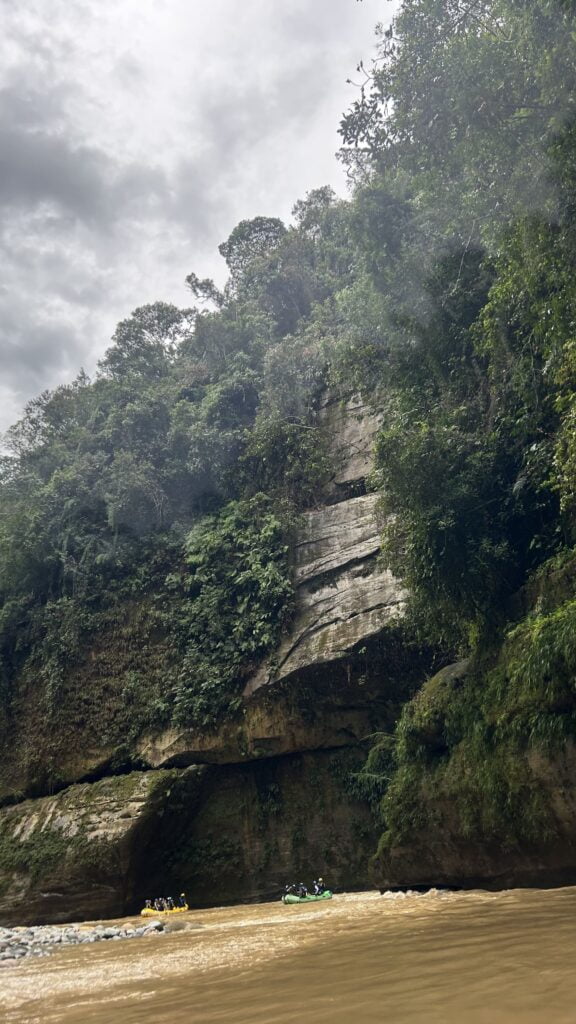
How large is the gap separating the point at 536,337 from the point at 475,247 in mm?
4499

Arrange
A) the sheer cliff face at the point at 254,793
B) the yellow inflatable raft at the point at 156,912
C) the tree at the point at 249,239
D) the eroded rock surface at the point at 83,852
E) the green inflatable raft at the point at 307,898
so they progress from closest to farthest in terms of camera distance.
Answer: the green inflatable raft at the point at 307,898
the yellow inflatable raft at the point at 156,912
the eroded rock surface at the point at 83,852
the sheer cliff face at the point at 254,793
the tree at the point at 249,239

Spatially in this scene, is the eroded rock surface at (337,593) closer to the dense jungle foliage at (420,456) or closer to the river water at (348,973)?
the dense jungle foliage at (420,456)

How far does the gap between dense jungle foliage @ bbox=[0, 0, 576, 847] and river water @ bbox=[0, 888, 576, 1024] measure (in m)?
2.43

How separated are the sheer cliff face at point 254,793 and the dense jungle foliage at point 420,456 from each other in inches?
37.0

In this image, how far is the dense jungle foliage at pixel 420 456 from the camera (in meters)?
9.56

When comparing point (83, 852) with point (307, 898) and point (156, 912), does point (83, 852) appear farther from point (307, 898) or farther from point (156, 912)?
point (307, 898)

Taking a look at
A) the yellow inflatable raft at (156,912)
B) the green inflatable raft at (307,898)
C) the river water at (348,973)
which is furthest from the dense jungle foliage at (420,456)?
the yellow inflatable raft at (156,912)

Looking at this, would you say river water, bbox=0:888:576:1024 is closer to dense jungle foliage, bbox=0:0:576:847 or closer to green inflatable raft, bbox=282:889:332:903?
dense jungle foliage, bbox=0:0:576:847

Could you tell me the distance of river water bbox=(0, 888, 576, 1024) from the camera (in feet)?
10.6

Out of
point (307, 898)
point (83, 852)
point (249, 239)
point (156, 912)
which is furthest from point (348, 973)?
point (249, 239)

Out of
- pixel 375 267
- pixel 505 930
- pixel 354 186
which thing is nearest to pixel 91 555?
pixel 375 267

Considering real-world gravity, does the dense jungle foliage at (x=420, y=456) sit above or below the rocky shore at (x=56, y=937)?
above

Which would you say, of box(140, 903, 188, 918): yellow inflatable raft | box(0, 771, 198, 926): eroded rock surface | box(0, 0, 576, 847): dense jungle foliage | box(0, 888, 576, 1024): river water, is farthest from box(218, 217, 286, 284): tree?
box(0, 888, 576, 1024): river water

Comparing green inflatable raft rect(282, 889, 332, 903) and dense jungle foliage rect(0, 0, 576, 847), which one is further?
green inflatable raft rect(282, 889, 332, 903)
